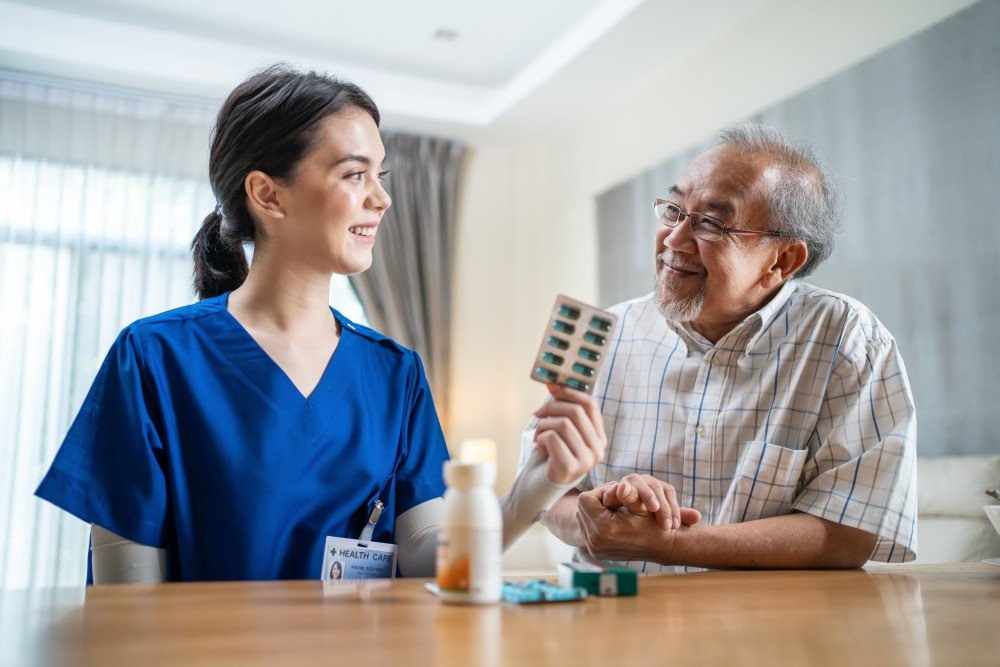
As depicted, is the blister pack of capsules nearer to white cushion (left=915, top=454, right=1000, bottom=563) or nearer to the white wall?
white cushion (left=915, top=454, right=1000, bottom=563)

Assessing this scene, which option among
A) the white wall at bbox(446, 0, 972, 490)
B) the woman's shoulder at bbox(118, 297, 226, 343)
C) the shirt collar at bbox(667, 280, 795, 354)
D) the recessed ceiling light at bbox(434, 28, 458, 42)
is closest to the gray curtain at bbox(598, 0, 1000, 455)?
the white wall at bbox(446, 0, 972, 490)

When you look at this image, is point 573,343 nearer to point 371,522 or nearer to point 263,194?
point 371,522

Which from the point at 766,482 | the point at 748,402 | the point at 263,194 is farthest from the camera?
the point at 748,402

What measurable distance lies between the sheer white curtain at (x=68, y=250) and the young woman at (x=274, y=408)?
3493mm

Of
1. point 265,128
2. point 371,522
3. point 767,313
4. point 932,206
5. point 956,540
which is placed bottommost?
point 956,540

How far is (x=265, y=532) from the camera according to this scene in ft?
4.22

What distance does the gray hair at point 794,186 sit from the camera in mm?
1938

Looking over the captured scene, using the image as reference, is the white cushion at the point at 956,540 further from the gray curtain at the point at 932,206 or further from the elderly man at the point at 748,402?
the elderly man at the point at 748,402

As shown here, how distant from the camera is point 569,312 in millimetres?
937

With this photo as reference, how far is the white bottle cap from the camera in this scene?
84cm

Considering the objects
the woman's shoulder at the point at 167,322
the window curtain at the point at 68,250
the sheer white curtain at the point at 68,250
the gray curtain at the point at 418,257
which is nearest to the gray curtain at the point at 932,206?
the woman's shoulder at the point at 167,322

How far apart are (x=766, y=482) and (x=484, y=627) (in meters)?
1.03

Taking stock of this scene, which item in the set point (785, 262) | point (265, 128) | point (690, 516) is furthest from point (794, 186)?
point (265, 128)

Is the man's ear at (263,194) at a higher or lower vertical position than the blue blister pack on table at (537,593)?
higher
